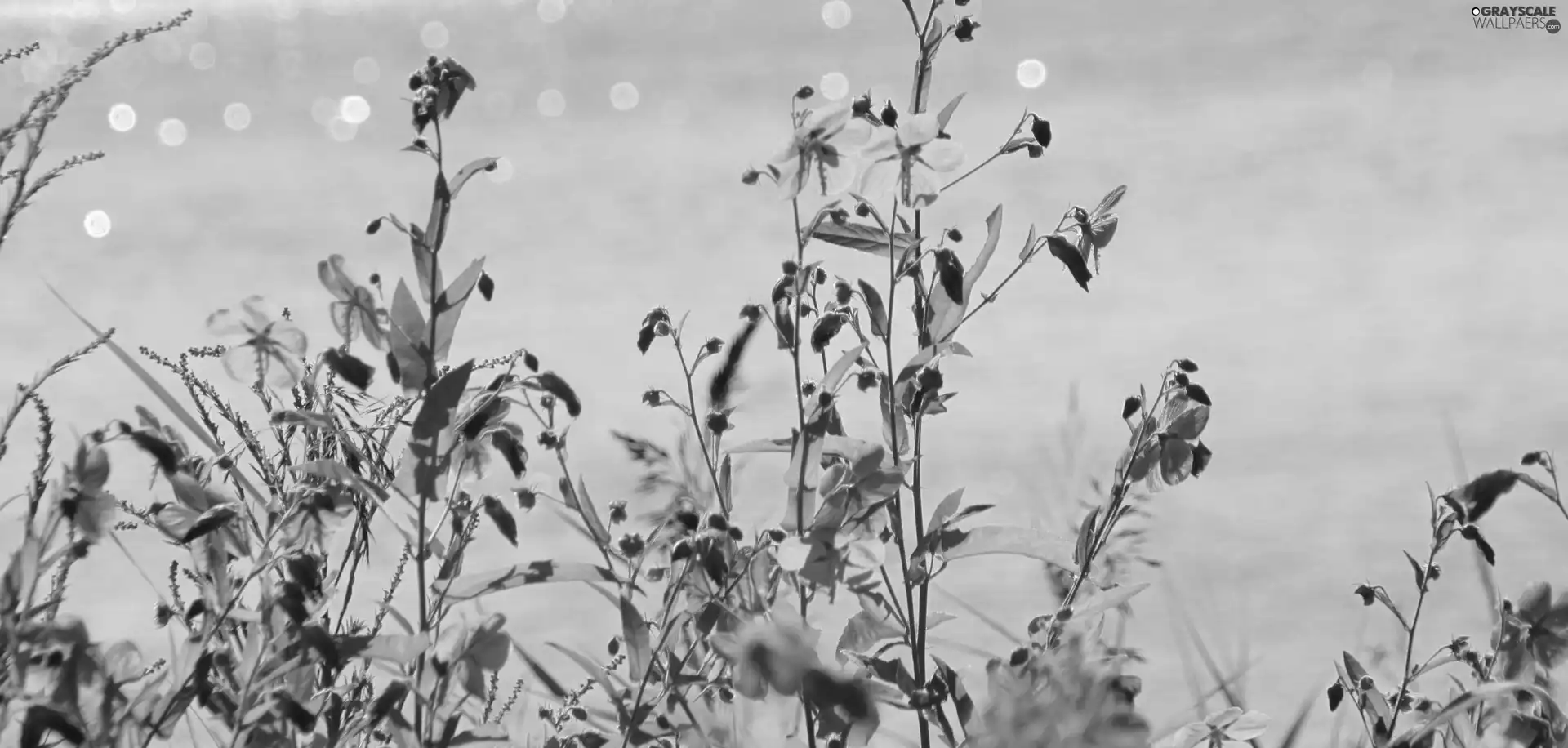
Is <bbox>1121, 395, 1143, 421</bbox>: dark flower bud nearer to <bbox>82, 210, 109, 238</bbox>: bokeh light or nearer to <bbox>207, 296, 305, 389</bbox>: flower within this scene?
<bbox>207, 296, 305, 389</bbox>: flower

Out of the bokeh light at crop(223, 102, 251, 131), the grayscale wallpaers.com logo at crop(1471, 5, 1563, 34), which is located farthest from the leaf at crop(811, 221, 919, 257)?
the bokeh light at crop(223, 102, 251, 131)

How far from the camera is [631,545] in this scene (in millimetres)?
1159

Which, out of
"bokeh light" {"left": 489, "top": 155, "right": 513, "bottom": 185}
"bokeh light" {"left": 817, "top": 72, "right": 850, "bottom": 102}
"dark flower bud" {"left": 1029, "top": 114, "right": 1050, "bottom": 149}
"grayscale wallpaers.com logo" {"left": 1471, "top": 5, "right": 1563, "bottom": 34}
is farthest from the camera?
"grayscale wallpaers.com logo" {"left": 1471, "top": 5, "right": 1563, "bottom": 34}

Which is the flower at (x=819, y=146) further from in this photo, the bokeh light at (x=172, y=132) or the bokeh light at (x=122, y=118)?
the bokeh light at (x=122, y=118)

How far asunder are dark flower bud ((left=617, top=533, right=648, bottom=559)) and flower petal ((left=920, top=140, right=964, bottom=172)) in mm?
340

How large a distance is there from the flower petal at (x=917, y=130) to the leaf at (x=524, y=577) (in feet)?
1.15

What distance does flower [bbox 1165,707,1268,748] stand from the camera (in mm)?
1074

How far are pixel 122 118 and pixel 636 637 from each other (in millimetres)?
5737

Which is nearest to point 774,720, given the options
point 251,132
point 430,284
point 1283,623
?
point 1283,623

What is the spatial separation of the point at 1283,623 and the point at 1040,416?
0.91 metres

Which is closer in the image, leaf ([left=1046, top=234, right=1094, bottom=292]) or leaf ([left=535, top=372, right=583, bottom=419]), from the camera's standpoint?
leaf ([left=535, top=372, right=583, bottom=419])

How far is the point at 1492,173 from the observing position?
464cm

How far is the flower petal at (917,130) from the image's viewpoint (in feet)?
3.43

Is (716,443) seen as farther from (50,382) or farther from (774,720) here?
(50,382)
